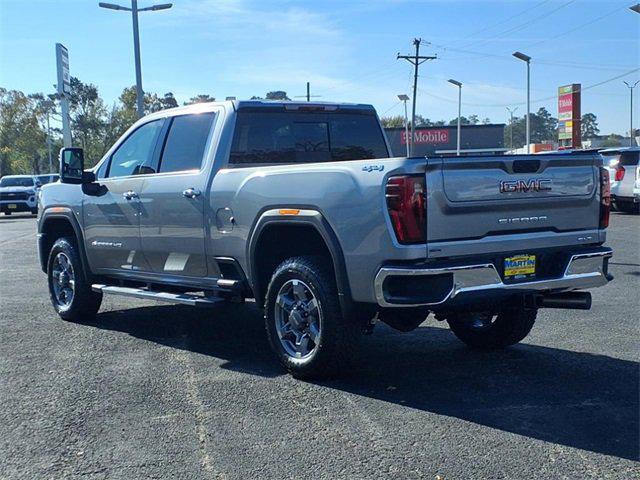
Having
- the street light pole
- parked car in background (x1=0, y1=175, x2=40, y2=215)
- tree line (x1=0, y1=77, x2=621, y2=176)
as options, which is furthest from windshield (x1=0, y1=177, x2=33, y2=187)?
tree line (x1=0, y1=77, x2=621, y2=176)

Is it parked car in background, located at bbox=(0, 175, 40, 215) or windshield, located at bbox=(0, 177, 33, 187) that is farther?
windshield, located at bbox=(0, 177, 33, 187)

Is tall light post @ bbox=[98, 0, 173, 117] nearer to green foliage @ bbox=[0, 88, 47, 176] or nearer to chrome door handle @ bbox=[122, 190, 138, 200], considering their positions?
chrome door handle @ bbox=[122, 190, 138, 200]

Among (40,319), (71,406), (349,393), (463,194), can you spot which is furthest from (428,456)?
(40,319)

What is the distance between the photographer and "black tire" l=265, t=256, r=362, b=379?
5.41 meters

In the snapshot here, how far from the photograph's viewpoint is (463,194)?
5.03 m

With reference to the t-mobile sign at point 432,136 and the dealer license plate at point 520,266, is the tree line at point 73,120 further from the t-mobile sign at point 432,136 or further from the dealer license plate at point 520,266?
the dealer license plate at point 520,266

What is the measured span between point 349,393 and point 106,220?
356 cm

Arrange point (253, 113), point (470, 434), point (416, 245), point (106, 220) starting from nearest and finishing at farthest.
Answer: point (470, 434) → point (416, 245) → point (253, 113) → point (106, 220)

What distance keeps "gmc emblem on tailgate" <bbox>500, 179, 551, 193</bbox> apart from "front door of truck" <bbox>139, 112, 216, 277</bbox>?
253cm

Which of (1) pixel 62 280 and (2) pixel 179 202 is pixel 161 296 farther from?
(1) pixel 62 280

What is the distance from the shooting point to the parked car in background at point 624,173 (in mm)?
20667

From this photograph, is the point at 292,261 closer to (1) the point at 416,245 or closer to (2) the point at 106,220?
(1) the point at 416,245

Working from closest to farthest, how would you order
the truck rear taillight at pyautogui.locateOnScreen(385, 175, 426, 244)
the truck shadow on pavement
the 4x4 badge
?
the truck shadow on pavement → the truck rear taillight at pyautogui.locateOnScreen(385, 175, 426, 244) → the 4x4 badge

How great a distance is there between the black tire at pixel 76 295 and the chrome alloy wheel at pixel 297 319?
3.09m
